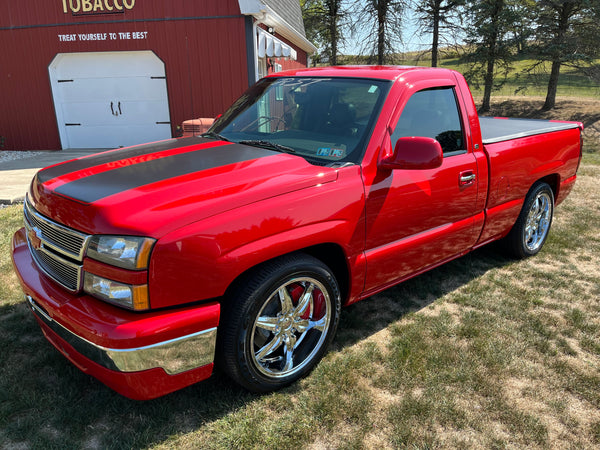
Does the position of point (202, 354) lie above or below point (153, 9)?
below

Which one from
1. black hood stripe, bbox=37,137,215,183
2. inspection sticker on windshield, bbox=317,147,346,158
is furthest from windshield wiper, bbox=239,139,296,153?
black hood stripe, bbox=37,137,215,183

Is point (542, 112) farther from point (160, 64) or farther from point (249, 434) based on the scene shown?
point (249, 434)

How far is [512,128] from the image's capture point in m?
4.66

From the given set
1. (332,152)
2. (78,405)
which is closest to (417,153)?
(332,152)

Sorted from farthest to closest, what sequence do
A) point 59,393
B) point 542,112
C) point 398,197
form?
point 542,112
point 398,197
point 59,393

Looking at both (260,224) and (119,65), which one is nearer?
(260,224)

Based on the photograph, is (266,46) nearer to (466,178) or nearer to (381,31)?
(466,178)

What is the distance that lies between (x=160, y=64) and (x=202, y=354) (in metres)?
10.7

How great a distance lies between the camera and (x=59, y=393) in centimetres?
264

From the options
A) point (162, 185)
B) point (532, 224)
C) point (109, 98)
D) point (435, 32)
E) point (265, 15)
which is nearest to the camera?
point (162, 185)

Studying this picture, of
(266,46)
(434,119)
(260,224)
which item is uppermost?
(266,46)

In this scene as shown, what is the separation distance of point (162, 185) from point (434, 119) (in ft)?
6.92

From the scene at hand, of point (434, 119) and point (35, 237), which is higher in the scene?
point (434, 119)

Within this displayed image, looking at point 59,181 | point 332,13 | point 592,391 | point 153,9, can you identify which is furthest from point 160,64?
point 332,13
